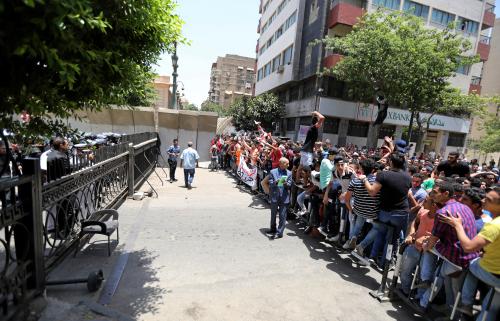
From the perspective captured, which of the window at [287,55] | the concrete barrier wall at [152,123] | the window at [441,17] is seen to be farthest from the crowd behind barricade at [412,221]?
the window at [441,17]

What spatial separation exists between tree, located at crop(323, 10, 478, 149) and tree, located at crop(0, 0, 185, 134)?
18.9 m

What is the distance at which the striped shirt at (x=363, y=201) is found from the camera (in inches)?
189

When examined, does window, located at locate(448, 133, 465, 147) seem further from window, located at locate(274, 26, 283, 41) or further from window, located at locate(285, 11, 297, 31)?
window, located at locate(274, 26, 283, 41)

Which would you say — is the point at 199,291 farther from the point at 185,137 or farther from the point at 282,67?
the point at 282,67

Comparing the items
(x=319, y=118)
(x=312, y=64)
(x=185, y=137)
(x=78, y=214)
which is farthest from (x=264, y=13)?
(x=78, y=214)

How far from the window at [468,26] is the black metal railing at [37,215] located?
36.0 meters

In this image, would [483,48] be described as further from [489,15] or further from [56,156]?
[56,156]

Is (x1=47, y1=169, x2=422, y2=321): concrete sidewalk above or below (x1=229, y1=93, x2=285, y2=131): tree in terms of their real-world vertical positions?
below

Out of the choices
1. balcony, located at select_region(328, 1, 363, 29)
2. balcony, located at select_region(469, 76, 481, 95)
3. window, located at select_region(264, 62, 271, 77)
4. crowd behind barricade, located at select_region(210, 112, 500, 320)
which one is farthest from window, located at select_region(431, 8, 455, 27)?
crowd behind barricade, located at select_region(210, 112, 500, 320)

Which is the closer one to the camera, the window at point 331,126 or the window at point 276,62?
the window at point 331,126

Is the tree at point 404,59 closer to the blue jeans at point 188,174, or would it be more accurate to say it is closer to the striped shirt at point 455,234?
the blue jeans at point 188,174

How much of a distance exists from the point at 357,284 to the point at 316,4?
28.9 metres

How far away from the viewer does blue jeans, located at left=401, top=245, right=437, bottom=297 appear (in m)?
3.81

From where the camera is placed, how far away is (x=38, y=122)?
2.97 m
